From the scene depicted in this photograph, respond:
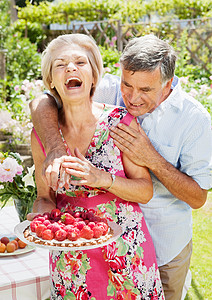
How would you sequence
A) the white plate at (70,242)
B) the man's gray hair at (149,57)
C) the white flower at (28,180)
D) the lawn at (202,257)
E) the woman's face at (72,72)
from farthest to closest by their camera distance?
1. the lawn at (202,257)
2. the white flower at (28,180)
3. the man's gray hair at (149,57)
4. the woman's face at (72,72)
5. the white plate at (70,242)

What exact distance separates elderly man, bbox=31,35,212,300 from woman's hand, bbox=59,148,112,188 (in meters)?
0.15

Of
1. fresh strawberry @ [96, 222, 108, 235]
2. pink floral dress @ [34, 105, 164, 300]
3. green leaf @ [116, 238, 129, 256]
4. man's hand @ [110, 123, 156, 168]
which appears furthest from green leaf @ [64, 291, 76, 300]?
man's hand @ [110, 123, 156, 168]

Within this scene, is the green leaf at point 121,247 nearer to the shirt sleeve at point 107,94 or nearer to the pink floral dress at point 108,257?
the pink floral dress at point 108,257

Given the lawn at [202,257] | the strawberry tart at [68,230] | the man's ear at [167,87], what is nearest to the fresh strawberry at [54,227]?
the strawberry tart at [68,230]

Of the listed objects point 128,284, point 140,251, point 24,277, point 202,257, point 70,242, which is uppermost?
point 70,242

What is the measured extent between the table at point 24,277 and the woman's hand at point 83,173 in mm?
608

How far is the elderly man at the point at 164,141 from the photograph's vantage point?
1822 millimetres

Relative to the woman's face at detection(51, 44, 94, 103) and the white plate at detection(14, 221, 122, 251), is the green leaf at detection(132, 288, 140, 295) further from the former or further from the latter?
the woman's face at detection(51, 44, 94, 103)

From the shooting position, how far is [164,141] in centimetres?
198

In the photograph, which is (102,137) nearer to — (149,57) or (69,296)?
(149,57)

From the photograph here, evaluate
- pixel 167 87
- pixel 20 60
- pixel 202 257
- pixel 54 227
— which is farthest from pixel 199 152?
pixel 20 60

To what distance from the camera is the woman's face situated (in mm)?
1693

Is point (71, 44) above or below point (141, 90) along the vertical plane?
above

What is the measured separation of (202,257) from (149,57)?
2.72m
